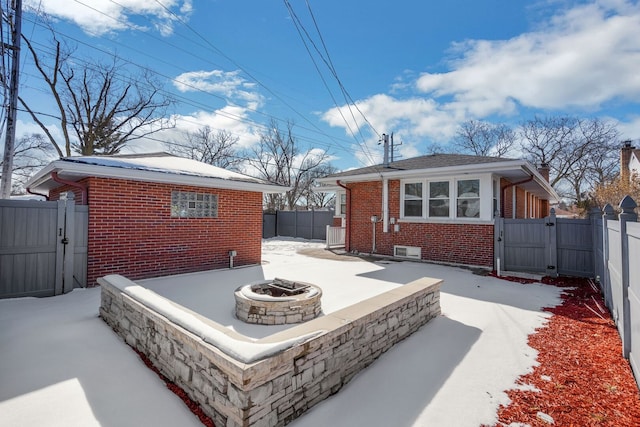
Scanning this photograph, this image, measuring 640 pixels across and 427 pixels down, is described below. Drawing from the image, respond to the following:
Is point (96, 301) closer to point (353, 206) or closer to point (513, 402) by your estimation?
point (513, 402)

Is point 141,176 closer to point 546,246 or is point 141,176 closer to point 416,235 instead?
point 416,235

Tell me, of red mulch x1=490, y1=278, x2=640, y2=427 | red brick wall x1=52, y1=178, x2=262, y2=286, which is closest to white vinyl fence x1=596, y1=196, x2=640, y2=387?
red mulch x1=490, y1=278, x2=640, y2=427

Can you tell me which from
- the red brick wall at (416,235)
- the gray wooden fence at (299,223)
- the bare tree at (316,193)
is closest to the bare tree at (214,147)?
the bare tree at (316,193)

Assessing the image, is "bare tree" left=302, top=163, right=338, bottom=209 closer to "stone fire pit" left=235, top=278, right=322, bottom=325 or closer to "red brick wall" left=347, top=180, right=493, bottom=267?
"red brick wall" left=347, top=180, right=493, bottom=267

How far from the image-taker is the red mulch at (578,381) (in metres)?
2.38

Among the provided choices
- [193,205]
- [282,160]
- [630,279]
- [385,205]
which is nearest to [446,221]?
[385,205]

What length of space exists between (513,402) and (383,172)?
837cm

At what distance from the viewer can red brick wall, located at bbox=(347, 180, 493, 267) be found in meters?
8.67

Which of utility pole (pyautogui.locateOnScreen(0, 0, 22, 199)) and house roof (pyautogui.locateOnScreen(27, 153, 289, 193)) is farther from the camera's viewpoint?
utility pole (pyautogui.locateOnScreen(0, 0, 22, 199))

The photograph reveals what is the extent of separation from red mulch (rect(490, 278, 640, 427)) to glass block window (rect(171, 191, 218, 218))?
700cm

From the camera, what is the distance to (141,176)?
6367 millimetres

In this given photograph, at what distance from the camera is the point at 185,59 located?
35.6ft

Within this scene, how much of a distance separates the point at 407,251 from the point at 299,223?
9150 mm

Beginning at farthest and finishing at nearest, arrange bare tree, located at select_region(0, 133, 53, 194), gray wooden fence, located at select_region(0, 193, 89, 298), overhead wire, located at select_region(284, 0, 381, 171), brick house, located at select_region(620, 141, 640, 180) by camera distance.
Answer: brick house, located at select_region(620, 141, 640, 180), bare tree, located at select_region(0, 133, 53, 194), overhead wire, located at select_region(284, 0, 381, 171), gray wooden fence, located at select_region(0, 193, 89, 298)
